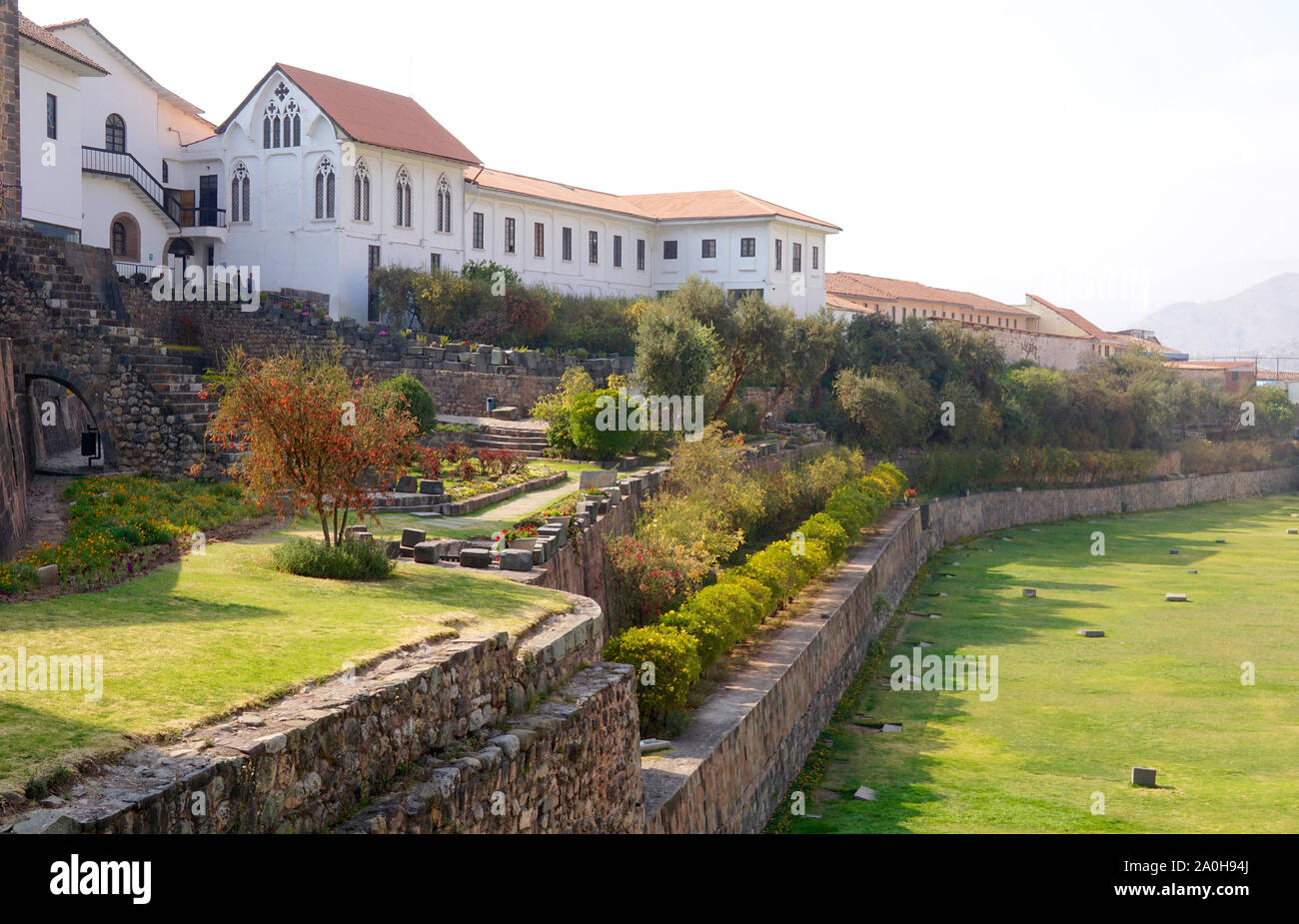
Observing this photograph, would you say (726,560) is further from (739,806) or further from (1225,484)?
(1225,484)

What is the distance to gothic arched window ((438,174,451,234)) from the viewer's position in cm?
4217

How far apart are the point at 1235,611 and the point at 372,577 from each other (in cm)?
2433

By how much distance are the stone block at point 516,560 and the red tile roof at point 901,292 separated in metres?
56.0

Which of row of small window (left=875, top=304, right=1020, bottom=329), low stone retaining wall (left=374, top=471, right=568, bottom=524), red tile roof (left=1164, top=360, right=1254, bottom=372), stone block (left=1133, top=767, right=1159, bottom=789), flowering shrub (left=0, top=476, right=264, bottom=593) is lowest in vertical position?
stone block (left=1133, top=767, right=1159, bottom=789)

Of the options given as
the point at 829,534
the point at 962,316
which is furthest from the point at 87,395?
the point at 962,316

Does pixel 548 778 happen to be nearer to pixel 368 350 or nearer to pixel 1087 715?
pixel 1087 715

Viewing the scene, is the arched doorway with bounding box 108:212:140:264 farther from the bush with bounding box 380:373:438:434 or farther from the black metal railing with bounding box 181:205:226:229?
the bush with bounding box 380:373:438:434

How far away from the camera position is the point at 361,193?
39188 millimetres

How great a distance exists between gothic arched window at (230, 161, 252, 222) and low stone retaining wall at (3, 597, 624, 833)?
3485cm

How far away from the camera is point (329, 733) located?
671 centimetres

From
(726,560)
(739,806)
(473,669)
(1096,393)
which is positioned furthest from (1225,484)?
(473,669)

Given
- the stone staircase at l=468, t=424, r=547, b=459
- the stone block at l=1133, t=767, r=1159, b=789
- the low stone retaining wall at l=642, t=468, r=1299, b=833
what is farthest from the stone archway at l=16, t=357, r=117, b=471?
the stone block at l=1133, t=767, r=1159, b=789

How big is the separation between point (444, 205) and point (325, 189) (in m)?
4.81

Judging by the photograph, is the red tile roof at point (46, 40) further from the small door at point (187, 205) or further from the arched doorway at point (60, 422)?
the arched doorway at point (60, 422)
